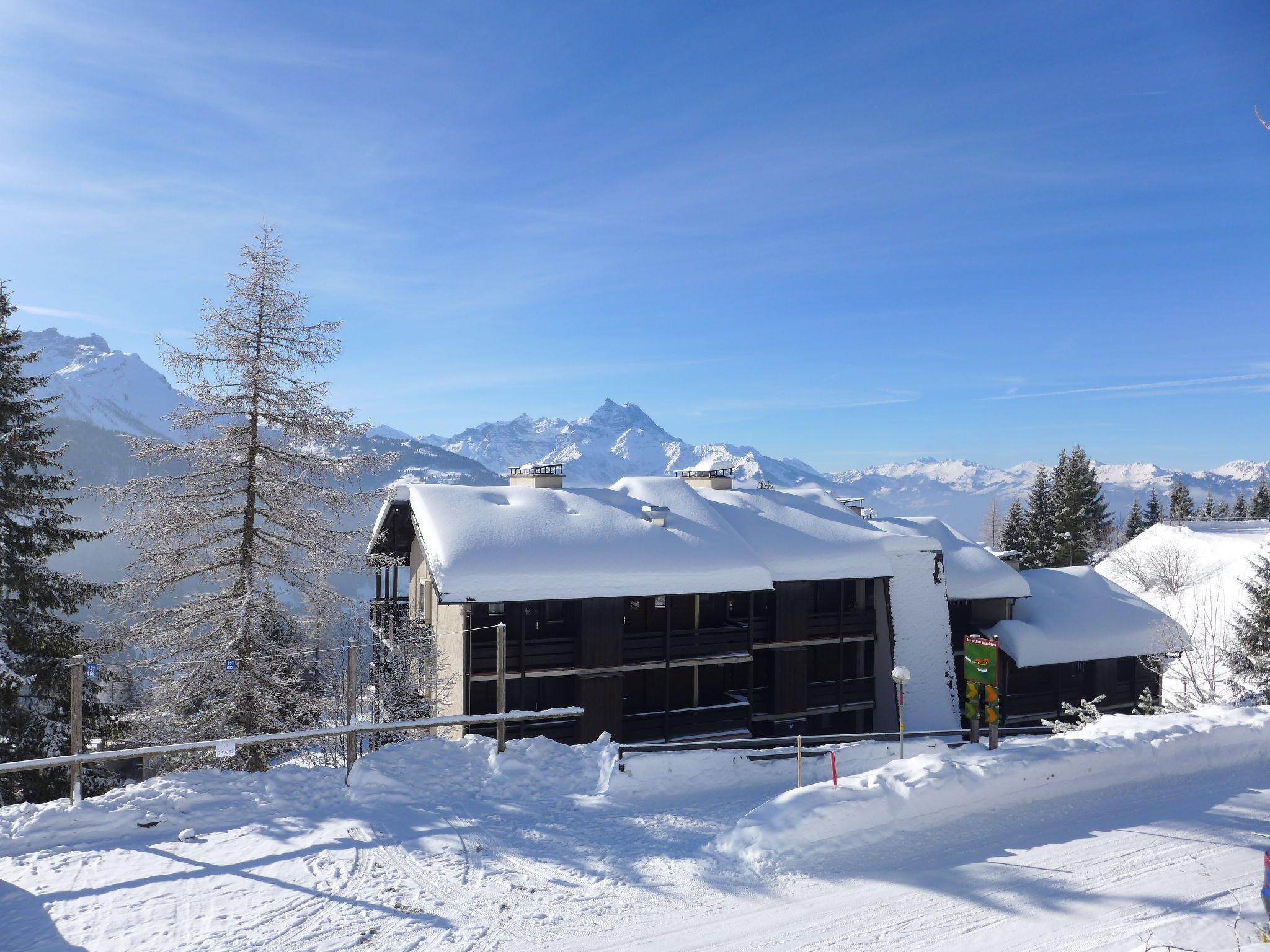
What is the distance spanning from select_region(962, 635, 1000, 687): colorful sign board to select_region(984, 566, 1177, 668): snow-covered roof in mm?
13696

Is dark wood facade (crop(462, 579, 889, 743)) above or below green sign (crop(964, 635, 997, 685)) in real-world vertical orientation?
below

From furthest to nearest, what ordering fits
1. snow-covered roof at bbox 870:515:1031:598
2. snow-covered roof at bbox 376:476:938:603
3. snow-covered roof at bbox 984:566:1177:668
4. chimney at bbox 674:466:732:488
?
1. chimney at bbox 674:466:732:488
2. snow-covered roof at bbox 870:515:1031:598
3. snow-covered roof at bbox 984:566:1177:668
4. snow-covered roof at bbox 376:476:938:603

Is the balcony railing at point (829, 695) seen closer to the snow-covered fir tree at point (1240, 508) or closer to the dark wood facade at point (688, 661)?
the dark wood facade at point (688, 661)

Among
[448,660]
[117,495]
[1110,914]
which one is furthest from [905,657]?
[117,495]

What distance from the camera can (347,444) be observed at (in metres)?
16.7

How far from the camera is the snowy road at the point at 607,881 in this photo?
682 centimetres

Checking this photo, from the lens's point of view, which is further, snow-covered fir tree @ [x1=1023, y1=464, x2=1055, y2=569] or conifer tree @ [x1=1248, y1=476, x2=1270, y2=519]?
conifer tree @ [x1=1248, y1=476, x2=1270, y2=519]

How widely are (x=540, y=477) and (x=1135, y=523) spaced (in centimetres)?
7787

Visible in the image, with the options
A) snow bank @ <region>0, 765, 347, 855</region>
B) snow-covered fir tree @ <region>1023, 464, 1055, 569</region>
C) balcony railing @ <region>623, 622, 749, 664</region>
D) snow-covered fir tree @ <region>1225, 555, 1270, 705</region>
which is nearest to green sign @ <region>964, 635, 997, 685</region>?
balcony railing @ <region>623, 622, 749, 664</region>

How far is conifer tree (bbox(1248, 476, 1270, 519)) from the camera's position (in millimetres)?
76125

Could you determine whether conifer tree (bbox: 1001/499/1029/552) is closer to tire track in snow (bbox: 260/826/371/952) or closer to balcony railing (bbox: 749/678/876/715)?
balcony railing (bbox: 749/678/876/715)

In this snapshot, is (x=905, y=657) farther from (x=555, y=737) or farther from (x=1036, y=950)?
(x=1036, y=950)

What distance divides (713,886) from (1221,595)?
189 ft

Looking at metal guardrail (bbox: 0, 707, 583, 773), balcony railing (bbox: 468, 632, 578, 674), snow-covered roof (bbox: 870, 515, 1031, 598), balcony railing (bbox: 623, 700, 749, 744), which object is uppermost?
snow-covered roof (bbox: 870, 515, 1031, 598)
